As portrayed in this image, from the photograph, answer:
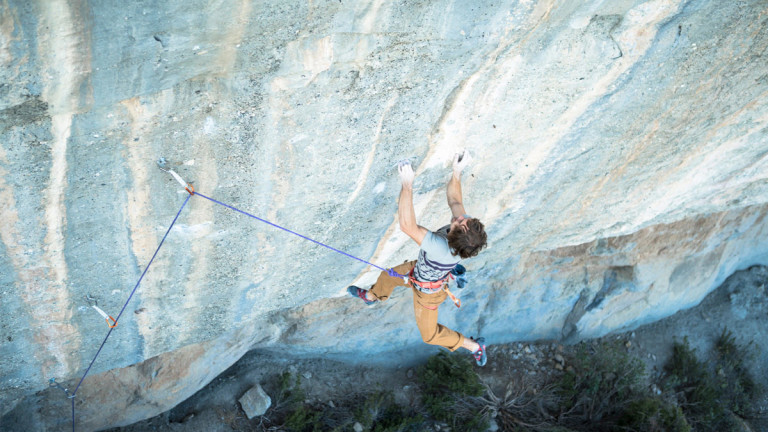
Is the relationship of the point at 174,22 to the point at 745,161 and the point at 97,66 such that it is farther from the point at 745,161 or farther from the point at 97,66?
the point at 745,161

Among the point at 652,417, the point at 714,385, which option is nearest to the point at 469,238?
the point at 652,417

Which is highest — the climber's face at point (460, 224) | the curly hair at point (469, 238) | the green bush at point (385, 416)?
the climber's face at point (460, 224)

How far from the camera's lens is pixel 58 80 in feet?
6.35

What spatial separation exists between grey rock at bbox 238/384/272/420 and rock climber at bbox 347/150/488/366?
5.03 ft

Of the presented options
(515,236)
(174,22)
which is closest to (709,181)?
(515,236)

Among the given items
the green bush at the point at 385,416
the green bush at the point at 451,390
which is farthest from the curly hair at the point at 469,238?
the green bush at the point at 451,390

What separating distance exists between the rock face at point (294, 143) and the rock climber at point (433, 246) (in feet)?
0.30

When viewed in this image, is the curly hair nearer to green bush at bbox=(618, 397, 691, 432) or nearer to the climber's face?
the climber's face

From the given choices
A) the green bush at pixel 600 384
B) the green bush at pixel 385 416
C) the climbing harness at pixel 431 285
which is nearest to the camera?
the climbing harness at pixel 431 285

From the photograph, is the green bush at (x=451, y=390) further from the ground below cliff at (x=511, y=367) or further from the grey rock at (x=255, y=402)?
the grey rock at (x=255, y=402)

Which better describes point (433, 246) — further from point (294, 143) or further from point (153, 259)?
point (153, 259)

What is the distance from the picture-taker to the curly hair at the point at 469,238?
8.79ft

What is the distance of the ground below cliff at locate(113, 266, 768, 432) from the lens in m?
4.59

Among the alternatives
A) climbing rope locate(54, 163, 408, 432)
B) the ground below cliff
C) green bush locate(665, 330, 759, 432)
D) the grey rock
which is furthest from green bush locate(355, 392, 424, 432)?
green bush locate(665, 330, 759, 432)
